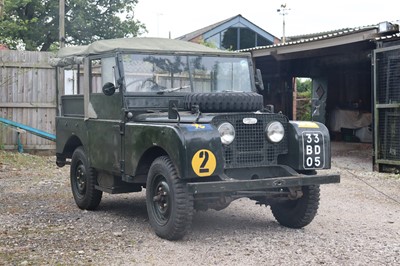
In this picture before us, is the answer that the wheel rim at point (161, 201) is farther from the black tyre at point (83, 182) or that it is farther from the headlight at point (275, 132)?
the black tyre at point (83, 182)

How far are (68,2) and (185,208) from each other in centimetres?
2119

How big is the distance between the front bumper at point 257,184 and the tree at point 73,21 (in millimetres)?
20550

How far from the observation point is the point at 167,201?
5.82m

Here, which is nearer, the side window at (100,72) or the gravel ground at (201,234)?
the gravel ground at (201,234)

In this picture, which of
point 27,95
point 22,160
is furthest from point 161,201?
point 27,95

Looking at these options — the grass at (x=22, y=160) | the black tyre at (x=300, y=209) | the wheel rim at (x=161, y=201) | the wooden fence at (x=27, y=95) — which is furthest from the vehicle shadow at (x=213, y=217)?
the wooden fence at (x=27, y=95)

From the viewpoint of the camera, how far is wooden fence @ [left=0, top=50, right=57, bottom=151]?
1323 cm

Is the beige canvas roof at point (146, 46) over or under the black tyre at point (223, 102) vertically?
over

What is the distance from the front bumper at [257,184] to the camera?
5.39 metres

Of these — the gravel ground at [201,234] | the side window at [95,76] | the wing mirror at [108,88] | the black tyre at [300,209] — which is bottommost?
the gravel ground at [201,234]

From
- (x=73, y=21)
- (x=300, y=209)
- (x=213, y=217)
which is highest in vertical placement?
(x=73, y=21)

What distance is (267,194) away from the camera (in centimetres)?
599

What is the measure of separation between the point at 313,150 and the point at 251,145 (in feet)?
2.25

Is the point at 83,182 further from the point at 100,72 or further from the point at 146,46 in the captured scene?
the point at 146,46
